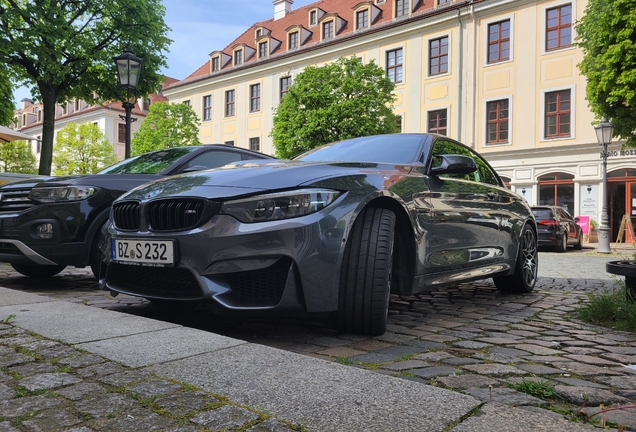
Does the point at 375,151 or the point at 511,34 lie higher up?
the point at 511,34

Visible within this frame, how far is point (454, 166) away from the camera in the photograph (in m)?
4.09

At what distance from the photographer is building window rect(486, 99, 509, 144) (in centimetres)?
2567

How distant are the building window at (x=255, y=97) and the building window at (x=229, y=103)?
1.91 metres

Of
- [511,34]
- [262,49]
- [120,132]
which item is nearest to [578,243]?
[511,34]

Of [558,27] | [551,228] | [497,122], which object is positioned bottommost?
[551,228]

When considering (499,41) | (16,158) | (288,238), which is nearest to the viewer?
(288,238)

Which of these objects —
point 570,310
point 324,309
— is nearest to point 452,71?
point 570,310

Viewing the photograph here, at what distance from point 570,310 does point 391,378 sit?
3199 mm

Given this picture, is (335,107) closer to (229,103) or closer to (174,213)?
(229,103)

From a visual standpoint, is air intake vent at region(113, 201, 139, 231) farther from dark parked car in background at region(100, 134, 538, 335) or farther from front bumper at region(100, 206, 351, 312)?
front bumper at region(100, 206, 351, 312)

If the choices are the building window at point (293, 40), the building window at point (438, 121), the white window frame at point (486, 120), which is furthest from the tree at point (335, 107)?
the building window at point (293, 40)

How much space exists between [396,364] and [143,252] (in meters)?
1.64

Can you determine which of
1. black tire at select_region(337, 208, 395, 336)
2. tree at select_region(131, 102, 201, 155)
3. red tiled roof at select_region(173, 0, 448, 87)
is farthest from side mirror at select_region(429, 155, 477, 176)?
tree at select_region(131, 102, 201, 155)

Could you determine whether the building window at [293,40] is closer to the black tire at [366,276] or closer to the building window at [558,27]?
the building window at [558,27]
